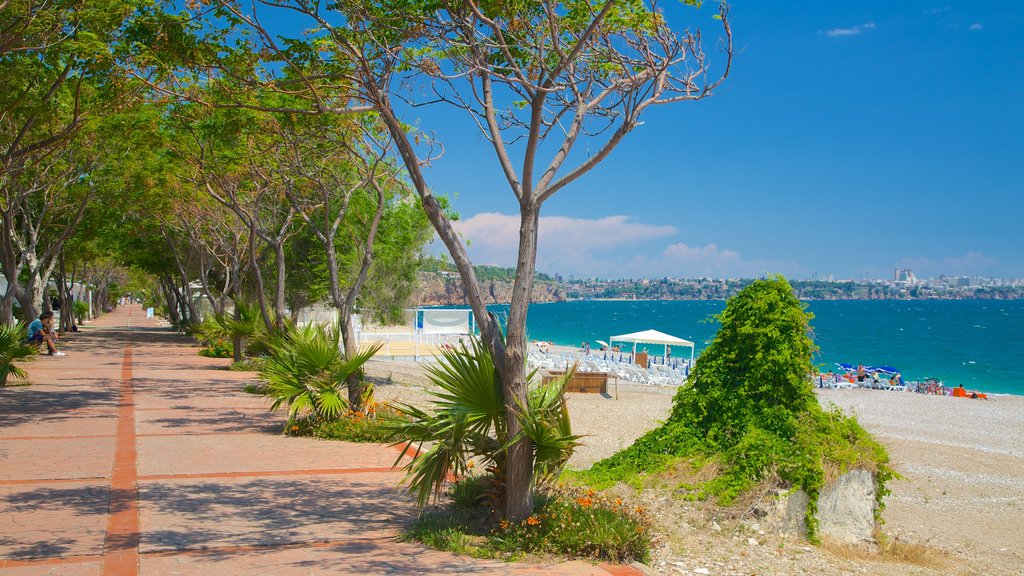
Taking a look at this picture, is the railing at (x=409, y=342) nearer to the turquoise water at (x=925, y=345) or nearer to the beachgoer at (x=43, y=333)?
the turquoise water at (x=925, y=345)

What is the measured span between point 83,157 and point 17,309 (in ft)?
72.9

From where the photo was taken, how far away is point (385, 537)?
6504 millimetres

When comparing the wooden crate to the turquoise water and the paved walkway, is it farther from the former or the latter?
the paved walkway

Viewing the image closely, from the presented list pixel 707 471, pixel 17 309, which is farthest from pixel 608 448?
pixel 17 309

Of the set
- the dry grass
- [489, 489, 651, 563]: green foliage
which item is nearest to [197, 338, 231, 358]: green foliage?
[489, 489, 651, 563]: green foliage

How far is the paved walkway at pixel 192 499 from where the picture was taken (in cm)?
575

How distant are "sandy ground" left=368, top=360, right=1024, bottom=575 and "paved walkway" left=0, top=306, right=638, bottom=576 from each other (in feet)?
5.20

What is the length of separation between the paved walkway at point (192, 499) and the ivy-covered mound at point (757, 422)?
8.10 feet

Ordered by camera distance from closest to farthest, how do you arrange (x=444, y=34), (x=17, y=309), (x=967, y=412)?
(x=444, y=34) → (x=967, y=412) → (x=17, y=309)

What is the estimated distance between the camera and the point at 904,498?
12227mm

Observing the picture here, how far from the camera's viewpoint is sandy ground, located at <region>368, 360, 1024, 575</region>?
695 cm

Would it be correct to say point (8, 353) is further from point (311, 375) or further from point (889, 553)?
point (889, 553)

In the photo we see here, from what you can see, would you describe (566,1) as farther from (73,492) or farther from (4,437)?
(4,437)

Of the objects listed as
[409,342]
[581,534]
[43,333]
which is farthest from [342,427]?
[409,342]
